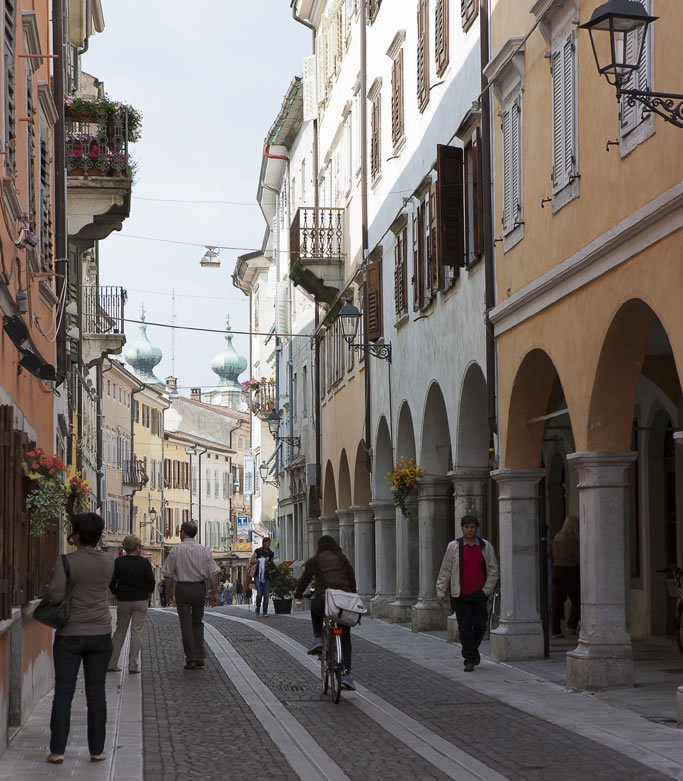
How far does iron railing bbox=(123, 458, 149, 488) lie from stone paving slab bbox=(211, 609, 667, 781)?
67879 mm

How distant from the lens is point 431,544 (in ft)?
80.7

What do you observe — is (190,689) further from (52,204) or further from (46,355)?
(52,204)

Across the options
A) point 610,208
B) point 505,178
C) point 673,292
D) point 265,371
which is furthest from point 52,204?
point 265,371

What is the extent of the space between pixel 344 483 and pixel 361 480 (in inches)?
118

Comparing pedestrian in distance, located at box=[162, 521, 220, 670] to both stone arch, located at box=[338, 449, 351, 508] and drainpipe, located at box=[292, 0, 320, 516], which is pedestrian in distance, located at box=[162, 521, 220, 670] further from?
drainpipe, located at box=[292, 0, 320, 516]

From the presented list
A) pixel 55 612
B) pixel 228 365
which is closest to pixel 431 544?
pixel 55 612

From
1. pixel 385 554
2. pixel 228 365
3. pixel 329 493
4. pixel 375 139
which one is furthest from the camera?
pixel 228 365

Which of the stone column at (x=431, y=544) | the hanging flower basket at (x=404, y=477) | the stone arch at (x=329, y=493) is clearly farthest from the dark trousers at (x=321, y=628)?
the stone arch at (x=329, y=493)

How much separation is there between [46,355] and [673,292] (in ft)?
25.0

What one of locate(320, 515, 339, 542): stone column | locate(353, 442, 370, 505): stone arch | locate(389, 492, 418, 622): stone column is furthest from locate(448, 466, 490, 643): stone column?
Answer: locate(320, 515, 339, 542): stone column

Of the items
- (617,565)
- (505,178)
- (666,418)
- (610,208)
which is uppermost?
(505,178)

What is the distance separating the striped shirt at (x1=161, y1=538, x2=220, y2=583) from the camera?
1816 cm

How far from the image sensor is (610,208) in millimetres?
14273

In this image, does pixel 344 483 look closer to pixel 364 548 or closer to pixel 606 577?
pixel 364 548
